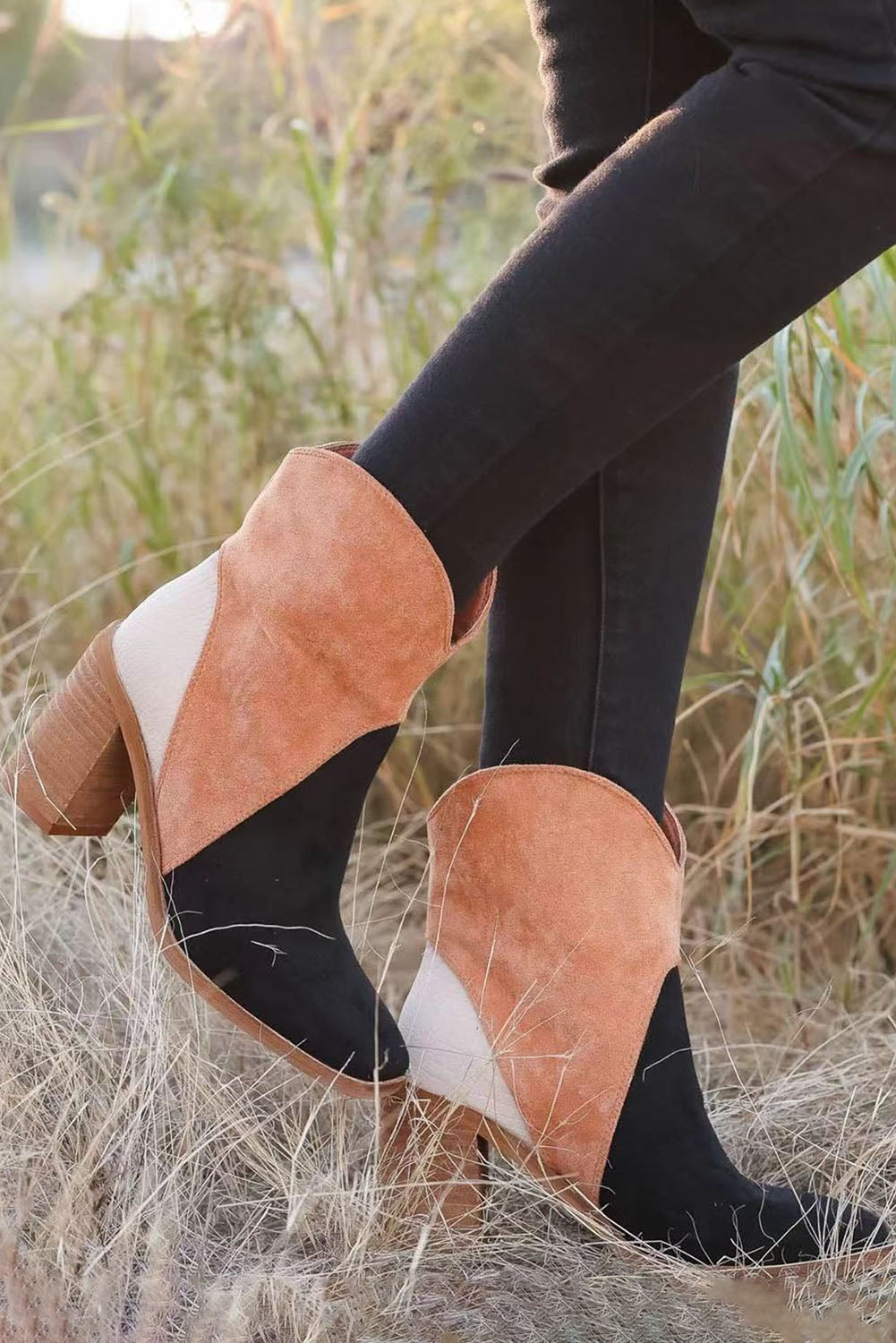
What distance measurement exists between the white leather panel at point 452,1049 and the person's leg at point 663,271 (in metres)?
0.29

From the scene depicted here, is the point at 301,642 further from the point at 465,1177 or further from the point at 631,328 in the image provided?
the point at 465,1177

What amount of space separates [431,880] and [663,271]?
42 cm

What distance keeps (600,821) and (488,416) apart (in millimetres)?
268

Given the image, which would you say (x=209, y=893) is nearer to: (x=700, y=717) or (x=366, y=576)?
(x=366, y=576)

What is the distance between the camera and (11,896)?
112 cm

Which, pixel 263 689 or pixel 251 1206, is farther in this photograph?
pixel 251 1206

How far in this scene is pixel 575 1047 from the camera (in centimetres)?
89

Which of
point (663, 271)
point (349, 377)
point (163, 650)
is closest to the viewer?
point (663, 271)

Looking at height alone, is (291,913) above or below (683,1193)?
above

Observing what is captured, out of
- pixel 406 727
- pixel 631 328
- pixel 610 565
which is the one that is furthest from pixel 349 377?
pixel 631 328

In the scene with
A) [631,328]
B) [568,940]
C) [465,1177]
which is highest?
[631,328]

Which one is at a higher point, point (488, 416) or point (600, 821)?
point (488, 416)

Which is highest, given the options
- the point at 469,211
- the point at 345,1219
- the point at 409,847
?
the point at 469,211

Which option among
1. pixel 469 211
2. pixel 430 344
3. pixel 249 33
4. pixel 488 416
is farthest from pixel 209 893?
pixel 249 33
